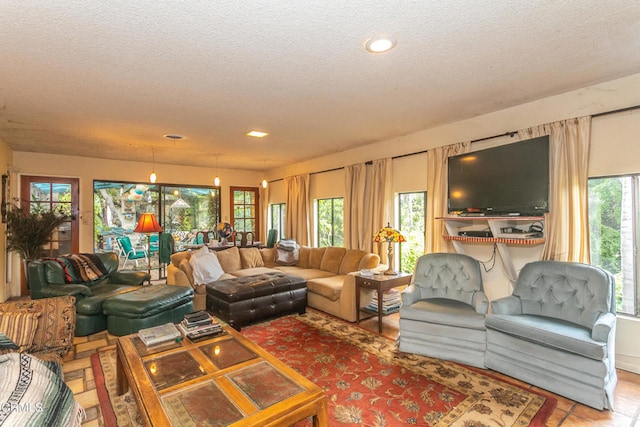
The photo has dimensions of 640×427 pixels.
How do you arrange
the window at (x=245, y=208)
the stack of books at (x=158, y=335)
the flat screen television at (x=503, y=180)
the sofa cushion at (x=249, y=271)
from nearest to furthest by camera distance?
the stack of books at (x=158, y=335) < the flat screen television at (x=503, y=180) < the sofa cushion at (x=249, y=271) < the window at (x=245, y=208)

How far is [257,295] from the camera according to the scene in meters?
3.88

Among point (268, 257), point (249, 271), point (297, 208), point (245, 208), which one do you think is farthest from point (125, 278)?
point (245, 208)

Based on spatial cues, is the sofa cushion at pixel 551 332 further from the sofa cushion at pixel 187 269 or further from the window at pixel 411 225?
the sofa cushion at pixel 187 269

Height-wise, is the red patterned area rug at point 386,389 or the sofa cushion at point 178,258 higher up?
the sofa cushion at point 178,258

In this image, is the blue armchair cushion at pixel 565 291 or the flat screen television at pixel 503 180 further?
the flat screen television at pixel 503 180

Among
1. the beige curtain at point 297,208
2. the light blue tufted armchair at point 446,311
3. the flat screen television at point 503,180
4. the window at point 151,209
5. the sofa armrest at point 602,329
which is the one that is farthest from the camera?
the beige curtain at point 297,208

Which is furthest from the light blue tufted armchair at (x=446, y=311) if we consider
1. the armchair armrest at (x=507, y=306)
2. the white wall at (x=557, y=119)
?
the white wall at (x=557, y=119)

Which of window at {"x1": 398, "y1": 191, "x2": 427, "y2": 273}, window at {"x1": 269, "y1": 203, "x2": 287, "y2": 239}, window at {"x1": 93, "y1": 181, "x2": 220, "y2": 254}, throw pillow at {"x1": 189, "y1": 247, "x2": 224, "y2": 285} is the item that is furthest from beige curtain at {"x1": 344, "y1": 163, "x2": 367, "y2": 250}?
window at {"x1": 93, "y1": 181, "x2": 220, "y2": 254}

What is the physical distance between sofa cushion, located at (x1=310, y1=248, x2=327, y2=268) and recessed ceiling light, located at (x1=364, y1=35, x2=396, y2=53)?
3.63 meters

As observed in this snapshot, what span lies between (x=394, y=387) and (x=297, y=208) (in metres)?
4.60

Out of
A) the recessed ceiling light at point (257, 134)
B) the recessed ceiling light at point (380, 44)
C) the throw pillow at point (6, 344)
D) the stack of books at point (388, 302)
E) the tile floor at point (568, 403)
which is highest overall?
the recessed ceiling light at point (257, 134)

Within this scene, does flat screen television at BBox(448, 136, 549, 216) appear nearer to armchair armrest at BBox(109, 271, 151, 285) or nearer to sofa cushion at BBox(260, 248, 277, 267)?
sofa cushion at BBox(260, 248, 277, 267)

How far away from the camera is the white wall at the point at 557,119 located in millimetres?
2688

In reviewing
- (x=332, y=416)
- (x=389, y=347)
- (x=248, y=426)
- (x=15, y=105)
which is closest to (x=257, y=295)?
(x=389, y=347)
